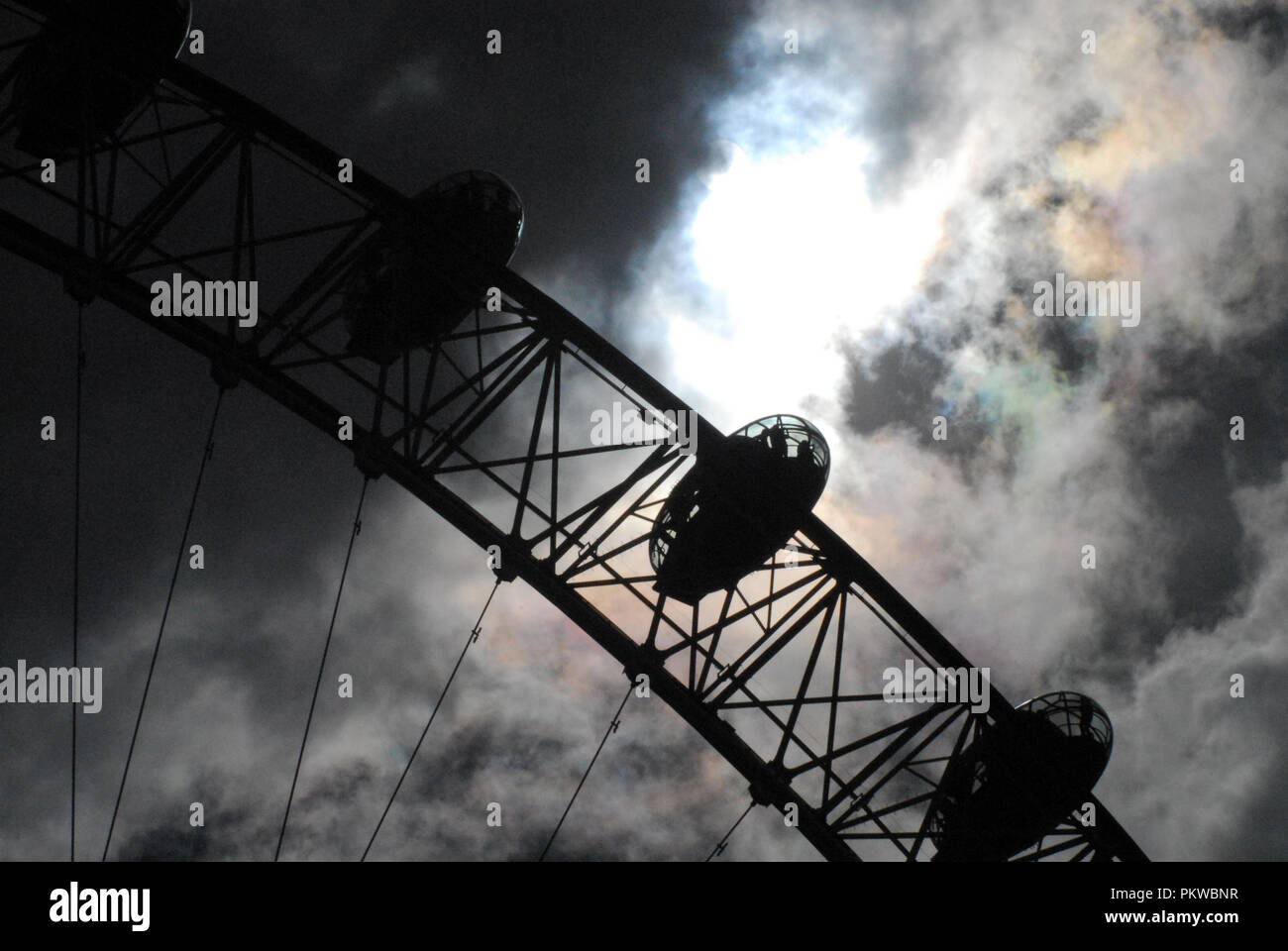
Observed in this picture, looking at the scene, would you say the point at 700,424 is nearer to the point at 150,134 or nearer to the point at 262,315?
the point at 262,315

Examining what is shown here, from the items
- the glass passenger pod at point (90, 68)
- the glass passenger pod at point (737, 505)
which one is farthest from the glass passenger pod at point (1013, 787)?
the glass passenger pod at point (90, 68)

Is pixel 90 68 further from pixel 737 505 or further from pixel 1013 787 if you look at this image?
pixel 1013 787

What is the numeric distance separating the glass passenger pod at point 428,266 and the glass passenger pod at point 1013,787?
30.9 feet

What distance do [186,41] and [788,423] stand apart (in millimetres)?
9220

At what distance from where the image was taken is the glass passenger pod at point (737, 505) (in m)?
14.7

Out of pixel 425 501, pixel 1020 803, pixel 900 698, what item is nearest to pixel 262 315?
pixel 425 501

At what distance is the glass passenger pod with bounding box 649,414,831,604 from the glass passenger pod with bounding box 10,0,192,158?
327 inches

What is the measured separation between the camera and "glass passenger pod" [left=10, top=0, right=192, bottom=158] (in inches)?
523

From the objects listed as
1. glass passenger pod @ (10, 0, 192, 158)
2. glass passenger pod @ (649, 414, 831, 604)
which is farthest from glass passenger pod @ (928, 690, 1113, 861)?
glass passenger pod @ (10, 0, 192, 158)

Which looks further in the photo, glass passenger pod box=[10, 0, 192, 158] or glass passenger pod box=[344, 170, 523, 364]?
glass passenger pod box=[344, 170, 523, 364]

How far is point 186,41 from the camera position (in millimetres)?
14445

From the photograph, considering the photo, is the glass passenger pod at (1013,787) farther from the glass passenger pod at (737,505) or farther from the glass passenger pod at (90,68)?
the glass passenger pod at (90,68)

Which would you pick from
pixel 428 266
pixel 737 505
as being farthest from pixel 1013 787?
pixel 428 266

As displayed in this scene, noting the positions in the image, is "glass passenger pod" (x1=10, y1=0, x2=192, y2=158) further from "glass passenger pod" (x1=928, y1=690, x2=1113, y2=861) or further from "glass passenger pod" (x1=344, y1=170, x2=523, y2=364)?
"glass passenger pod" (x1=928, y1=690, x2=1113, y2=861)
